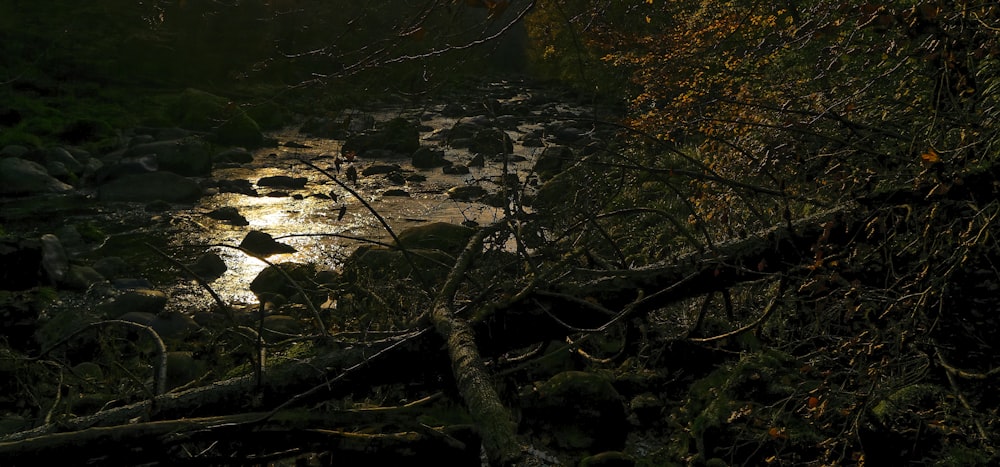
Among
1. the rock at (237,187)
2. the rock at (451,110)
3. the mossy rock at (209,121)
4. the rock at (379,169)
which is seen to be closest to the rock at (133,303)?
the rock at (237,187)

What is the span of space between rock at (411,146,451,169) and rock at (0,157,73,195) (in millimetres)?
7785

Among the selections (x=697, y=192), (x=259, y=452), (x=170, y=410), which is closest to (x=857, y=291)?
(x=259, y=452)

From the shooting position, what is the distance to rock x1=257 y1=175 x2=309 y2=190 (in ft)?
62.3

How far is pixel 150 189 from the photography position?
1745 cm

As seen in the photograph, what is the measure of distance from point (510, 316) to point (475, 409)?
5.09 feet

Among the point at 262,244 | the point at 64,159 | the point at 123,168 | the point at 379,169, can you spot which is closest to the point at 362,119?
the point at 262,244

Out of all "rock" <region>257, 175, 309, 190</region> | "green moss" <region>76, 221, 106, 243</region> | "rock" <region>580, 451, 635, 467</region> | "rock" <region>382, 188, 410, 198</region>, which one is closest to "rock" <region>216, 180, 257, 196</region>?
"rock" <region>257, 175, 309, 190</region>

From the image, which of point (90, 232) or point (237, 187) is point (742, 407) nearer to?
point (90, 232)

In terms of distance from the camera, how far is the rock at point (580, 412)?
6.92 m

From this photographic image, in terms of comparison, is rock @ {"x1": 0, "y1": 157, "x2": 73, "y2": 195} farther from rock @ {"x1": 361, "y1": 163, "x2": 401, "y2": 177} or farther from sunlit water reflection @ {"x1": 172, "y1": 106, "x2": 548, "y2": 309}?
rock @ {"x1": 361, "y1": 163, "x2": 401, "y2": 177}

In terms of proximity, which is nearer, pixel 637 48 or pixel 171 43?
pixel 637 48

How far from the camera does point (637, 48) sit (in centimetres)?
1764

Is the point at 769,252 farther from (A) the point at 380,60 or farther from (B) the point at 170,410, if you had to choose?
(B) the point at 170,410

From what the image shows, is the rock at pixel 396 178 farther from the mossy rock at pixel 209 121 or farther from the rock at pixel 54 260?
the rock at pixel 54 260
